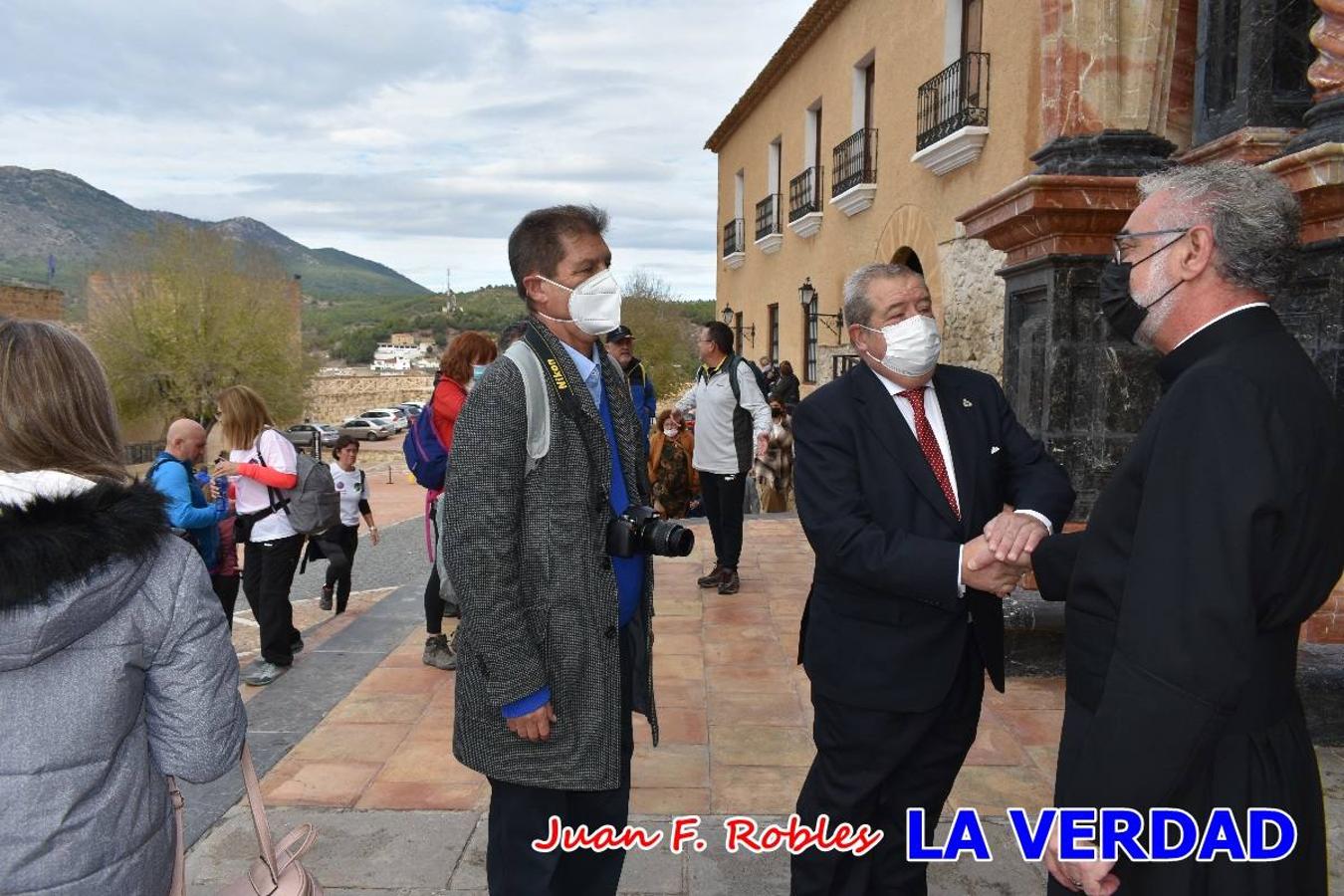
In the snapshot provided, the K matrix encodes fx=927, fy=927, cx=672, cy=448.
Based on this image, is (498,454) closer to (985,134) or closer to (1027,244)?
(1027,244)

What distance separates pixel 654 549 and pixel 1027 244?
3.09m

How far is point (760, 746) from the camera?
149 inches

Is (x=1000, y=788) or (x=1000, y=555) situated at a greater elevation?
(x=1000, y=555)

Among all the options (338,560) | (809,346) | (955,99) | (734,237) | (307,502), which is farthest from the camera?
(734,237)

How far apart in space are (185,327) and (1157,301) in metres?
42.3

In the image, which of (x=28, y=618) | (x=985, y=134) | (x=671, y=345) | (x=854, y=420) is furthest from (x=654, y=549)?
(x=671, y=345)

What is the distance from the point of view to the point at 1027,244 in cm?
446

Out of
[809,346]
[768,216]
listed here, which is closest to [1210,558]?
[809,346]

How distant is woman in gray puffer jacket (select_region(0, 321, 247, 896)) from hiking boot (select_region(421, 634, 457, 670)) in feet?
10.2

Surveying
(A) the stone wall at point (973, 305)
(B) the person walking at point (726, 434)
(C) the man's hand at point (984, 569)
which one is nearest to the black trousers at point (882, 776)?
(C) the man's hand at point (984, 569)

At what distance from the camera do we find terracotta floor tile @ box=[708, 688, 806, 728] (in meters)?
4.03

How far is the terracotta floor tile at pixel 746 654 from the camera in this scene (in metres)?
4.81

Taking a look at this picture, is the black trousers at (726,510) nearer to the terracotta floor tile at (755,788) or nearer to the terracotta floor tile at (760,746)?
the terracotta floor tile at (760,746)

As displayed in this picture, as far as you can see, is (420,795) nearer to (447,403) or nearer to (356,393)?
(447,403)
